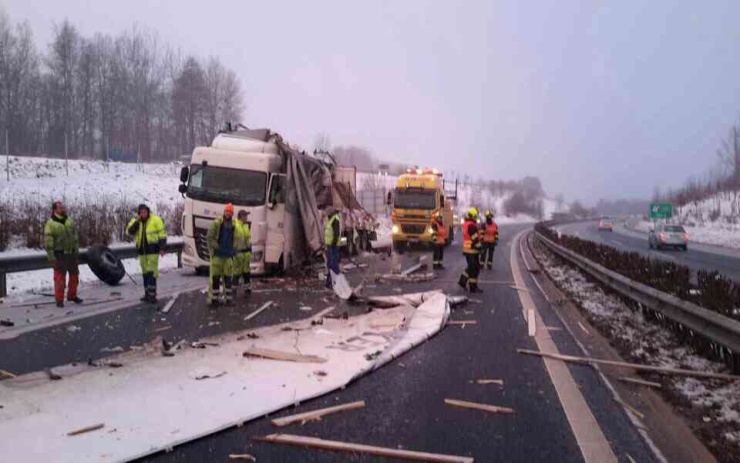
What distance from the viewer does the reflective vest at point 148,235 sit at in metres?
11.1

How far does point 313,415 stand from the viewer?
16.3ft

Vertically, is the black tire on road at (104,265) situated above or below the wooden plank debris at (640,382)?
above

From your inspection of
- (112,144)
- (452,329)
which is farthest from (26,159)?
(452,329)

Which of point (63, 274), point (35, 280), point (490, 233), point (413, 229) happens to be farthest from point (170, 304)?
point (413, 229)

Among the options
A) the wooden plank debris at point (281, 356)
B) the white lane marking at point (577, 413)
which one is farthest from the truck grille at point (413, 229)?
the wooden plank debris at point (281, 356)

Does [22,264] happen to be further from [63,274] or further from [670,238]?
[670,238]

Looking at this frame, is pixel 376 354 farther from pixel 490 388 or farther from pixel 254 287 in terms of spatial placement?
pixel 254 287

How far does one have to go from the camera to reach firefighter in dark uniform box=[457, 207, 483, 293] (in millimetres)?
12945

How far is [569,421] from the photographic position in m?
4.86

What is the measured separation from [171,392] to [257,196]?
960cm

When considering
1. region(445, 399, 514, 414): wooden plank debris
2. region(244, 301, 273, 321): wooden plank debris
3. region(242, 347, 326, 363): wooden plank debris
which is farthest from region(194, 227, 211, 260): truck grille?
region(445, 399, 514, 414): wooden plank debris

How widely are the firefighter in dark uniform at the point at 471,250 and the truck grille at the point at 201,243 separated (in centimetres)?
622

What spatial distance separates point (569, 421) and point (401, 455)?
155 centimetres

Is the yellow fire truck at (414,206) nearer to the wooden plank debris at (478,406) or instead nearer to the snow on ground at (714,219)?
the wooden plank debris at (478,406)
